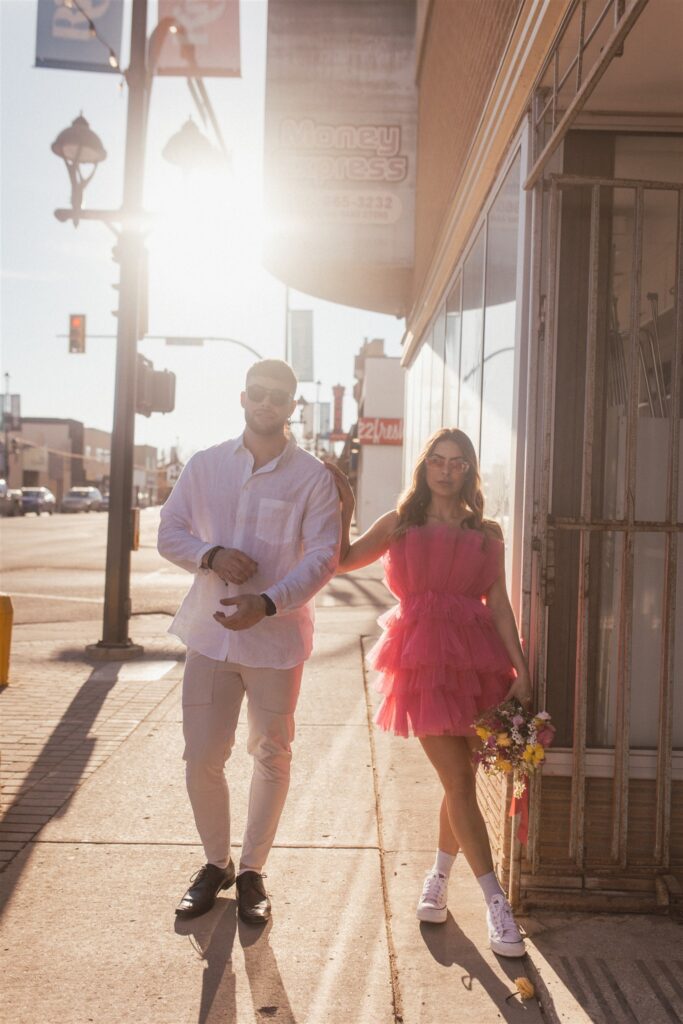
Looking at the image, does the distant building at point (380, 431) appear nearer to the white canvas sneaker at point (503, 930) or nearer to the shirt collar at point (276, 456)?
the shirt collar at point (276, 456)

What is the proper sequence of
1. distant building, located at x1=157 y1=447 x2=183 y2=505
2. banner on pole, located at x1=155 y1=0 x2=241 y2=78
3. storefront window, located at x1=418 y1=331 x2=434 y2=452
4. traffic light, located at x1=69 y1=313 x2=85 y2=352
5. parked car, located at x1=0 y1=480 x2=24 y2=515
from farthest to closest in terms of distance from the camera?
distant building, located at x1=157 y1=447 x2=183 y2=505 < parked car, located at x1=0 y1=480 x2=24 y2=515 < traffic light, located at x1=69 y1=313 x2=85 y2=352 < banner on pole, located at x1=155 y1=0 x2=241 y2=78 < storefront window, located at x1=418 y1=331 x2=434 y2=452

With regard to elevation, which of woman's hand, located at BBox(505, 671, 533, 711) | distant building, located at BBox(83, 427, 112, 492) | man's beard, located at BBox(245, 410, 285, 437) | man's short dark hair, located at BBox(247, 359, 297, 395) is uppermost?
distant building, located at BBox(83, 427, 112, 492)

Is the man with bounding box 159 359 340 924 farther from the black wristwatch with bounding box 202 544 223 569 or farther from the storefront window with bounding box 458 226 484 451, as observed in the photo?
the storefront window with bounding box 458 226 484 451

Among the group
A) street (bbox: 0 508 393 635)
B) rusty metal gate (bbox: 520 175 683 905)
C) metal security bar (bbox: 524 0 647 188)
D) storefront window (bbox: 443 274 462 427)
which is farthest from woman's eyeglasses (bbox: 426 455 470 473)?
street (bbox: 0 508 393 635)

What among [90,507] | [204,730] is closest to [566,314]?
[204,730]

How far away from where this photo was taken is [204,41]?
11.2m

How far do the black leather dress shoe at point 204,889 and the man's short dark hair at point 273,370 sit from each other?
6.21ft

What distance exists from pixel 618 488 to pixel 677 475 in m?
0.27

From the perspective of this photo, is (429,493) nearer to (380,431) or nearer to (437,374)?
(437,374)

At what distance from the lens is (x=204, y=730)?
389 cm

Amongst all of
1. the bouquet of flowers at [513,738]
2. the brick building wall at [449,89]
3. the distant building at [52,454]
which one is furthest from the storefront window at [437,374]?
the distant building at [52,454]

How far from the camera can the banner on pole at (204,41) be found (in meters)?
11.0

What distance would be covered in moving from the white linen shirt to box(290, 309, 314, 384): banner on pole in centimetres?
4263

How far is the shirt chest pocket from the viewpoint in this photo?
392cm
